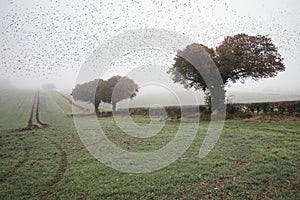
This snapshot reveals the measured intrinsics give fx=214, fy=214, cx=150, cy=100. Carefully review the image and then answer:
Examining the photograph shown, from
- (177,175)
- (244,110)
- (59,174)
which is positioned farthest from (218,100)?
(59,174)

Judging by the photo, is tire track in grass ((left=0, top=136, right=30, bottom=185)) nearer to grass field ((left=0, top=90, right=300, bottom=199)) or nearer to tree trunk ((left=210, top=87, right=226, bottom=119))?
grass field ((left=0, top=90, right=300, bottom=199))

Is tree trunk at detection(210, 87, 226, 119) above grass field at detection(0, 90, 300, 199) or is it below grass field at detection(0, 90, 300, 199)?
above

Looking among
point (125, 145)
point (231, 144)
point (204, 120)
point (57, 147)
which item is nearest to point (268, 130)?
point (231, 144)

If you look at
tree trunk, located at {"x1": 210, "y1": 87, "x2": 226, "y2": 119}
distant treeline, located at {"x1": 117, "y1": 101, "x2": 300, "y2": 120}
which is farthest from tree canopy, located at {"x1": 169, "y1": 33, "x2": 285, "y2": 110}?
distant treeline, located at {"x1": 117, "y1": 101, "x2": 300, "y2": 120}

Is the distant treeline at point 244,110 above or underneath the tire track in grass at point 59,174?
above

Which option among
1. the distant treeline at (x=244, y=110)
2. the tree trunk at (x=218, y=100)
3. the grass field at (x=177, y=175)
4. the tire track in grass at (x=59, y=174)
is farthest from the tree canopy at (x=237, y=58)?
the tire track in grass at (x=59, y=174)

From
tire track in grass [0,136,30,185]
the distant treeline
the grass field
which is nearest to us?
the grass field

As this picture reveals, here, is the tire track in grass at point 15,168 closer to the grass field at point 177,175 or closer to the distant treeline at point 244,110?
the grass field at point 177,175

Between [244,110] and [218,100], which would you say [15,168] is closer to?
[244,110]

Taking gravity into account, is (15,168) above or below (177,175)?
below

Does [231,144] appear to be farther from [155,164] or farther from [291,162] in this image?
[155,164]

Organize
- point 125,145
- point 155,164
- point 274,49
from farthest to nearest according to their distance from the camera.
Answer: point 274,49, point 125,145, point 155,164

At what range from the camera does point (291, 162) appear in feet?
38.6

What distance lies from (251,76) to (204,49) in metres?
8.09
